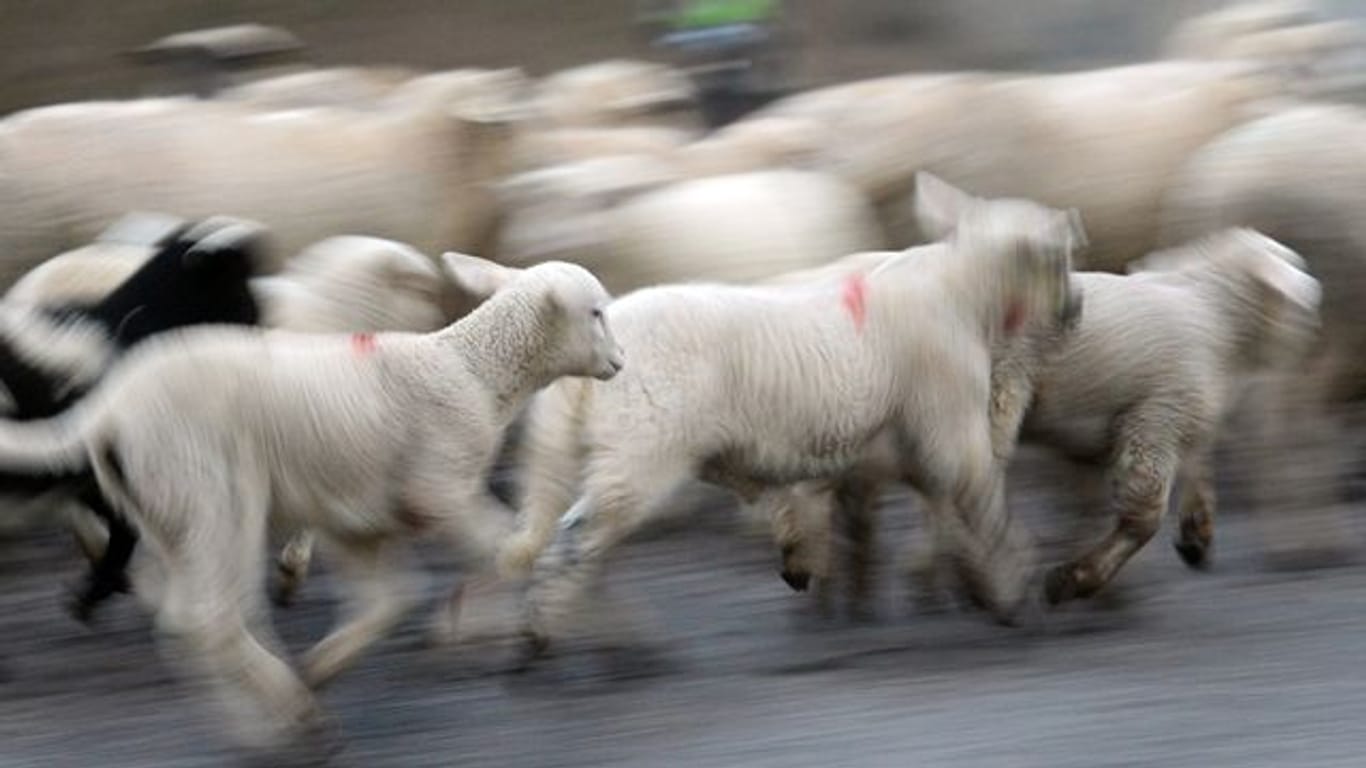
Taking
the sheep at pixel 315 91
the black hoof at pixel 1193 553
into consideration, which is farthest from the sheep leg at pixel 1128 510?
the sheep at pixel 315 91

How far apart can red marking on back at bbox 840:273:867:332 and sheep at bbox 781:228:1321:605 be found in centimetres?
55

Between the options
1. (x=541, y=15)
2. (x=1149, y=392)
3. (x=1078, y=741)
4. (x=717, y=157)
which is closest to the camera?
(x=1078, y=741)

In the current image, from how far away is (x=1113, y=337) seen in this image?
8859 millimetres

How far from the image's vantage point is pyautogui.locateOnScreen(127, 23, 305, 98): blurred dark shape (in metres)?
15.7

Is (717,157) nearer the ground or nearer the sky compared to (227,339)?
nearer the ground

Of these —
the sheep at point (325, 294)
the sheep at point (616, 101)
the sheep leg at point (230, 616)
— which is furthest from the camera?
the sheep at point (616, 101)

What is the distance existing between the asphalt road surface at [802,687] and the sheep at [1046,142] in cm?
202

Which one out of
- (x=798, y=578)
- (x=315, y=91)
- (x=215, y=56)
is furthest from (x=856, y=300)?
(x=215, y=56)

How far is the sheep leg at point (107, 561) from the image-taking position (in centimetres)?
870

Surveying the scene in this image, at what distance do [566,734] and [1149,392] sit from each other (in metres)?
2.07

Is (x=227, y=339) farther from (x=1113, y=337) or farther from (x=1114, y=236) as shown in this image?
(x=1114, y=236)

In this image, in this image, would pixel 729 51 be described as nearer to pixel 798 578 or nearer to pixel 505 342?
pixel 798 578

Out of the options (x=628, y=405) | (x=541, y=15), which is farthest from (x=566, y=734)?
(x=541, y=15)

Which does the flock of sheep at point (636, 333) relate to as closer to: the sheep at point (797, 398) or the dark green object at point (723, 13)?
the sheep at point (797, 398)
